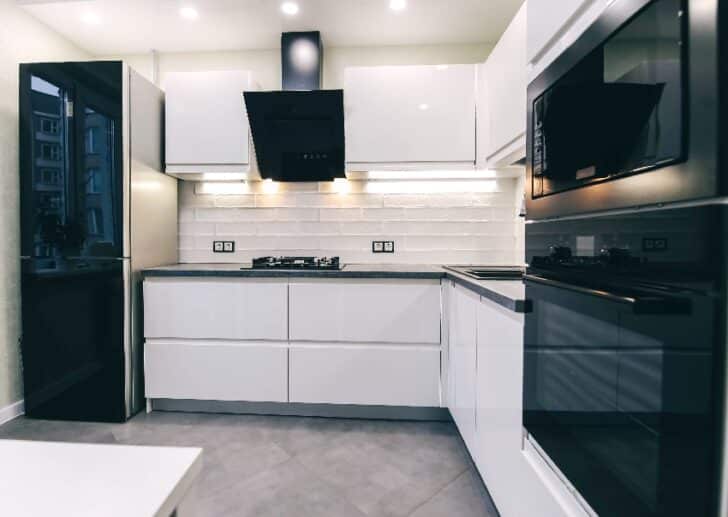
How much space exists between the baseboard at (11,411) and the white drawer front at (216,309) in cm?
89

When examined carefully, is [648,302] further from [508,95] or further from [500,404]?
[508,95]

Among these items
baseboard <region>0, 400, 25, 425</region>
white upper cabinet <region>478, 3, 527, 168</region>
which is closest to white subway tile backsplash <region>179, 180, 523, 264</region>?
white upper cabinet <region>478, 3, 527, 168</region>

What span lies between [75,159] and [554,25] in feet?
8.11

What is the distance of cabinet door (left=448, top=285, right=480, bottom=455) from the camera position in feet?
5.50

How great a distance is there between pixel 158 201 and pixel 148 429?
4.62 ft

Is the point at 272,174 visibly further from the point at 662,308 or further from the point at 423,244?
the point at 662,308

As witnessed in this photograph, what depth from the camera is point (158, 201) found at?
2.61 m

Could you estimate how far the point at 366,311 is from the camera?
2.28 meters

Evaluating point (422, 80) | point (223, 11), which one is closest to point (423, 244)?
point (422, 80)

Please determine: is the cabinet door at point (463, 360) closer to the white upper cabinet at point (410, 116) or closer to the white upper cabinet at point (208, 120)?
the white upper cabinet at point (410, 116)

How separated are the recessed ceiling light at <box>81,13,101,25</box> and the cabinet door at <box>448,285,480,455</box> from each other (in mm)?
2817

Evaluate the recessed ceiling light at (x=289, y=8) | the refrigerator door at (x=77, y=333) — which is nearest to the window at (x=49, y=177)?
the refrigerator door at (x=77, y=333)

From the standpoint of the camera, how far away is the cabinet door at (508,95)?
69.9 inches

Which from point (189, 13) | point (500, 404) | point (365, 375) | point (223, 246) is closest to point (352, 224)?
point (223, 246)
